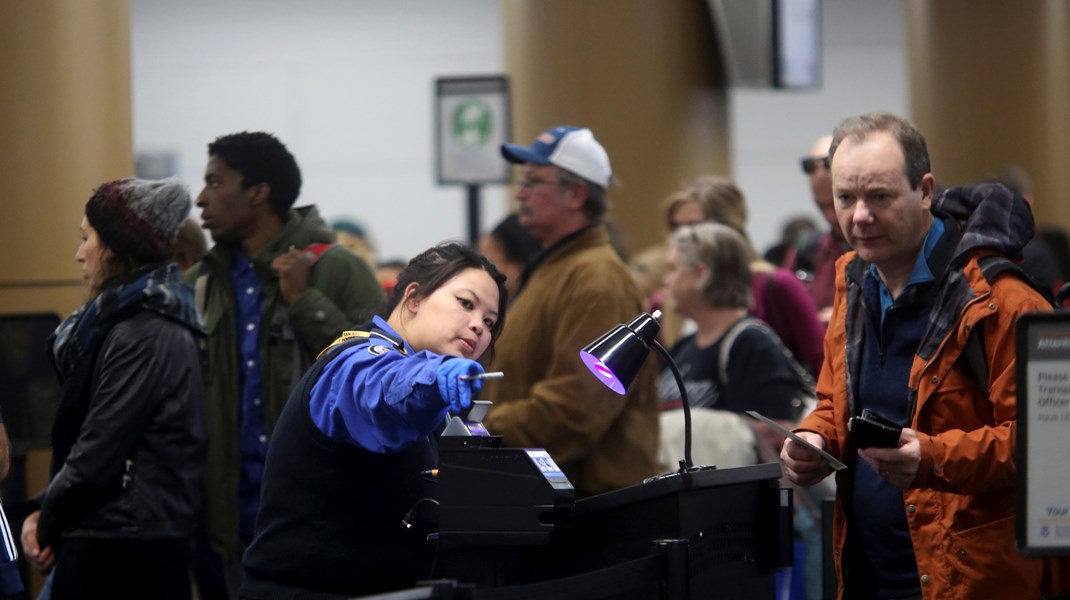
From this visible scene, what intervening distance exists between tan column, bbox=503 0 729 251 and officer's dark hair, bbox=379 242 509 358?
5.39 meters

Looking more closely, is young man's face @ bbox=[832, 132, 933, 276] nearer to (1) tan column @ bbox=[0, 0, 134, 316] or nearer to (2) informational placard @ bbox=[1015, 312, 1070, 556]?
(2) informational placard @ bbox=[1015, 312, 1070, 556]

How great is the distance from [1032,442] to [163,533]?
8.10 ft

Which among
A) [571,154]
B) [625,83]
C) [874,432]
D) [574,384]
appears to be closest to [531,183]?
[571,154]

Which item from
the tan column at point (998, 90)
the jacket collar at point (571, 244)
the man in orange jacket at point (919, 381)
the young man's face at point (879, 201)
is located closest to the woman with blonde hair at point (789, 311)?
the jacket collar at point (571, 244)

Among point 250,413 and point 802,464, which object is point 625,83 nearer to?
point 250,413

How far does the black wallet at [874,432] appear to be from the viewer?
294 cm

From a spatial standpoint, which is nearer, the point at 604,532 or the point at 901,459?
the point at 901,459

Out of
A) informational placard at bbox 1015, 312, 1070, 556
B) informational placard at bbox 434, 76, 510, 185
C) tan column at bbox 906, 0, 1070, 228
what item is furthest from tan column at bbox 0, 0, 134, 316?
tan column at bbox 906, 0, 1070, 228

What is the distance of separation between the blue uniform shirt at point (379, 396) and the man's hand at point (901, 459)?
867 mm

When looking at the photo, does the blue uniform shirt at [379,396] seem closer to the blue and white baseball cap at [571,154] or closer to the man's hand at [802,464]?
the man's hand at [802,464]

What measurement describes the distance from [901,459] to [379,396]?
1.03 m

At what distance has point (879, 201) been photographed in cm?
325

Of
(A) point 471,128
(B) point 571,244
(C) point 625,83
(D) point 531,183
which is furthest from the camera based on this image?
(C) point 625,83

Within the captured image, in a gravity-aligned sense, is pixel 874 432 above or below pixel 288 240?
below
